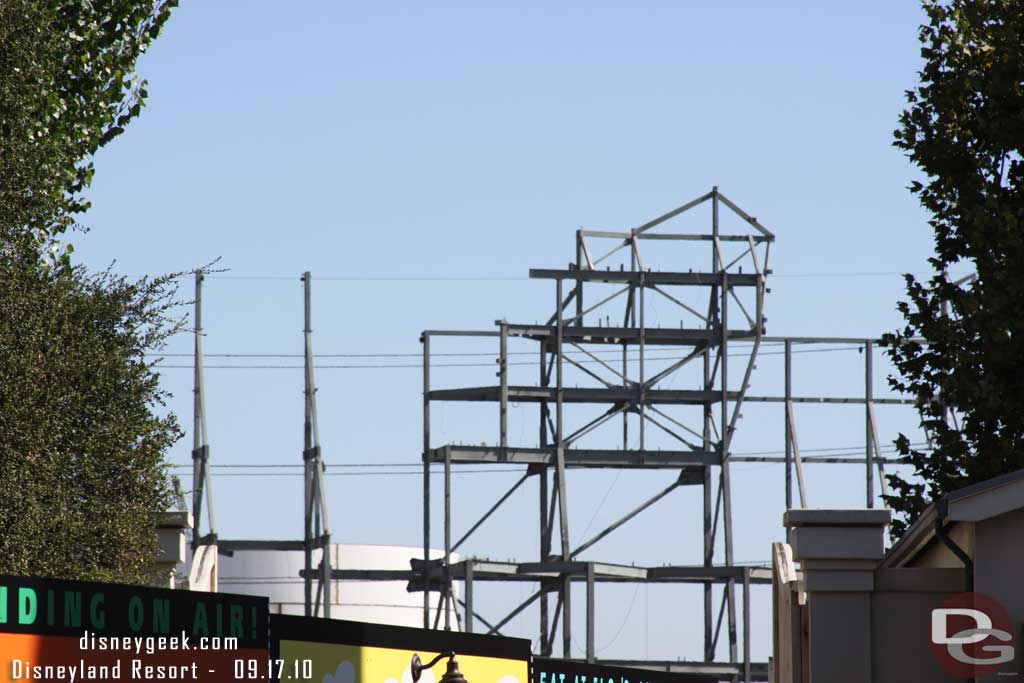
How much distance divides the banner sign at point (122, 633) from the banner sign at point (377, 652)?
211 mm

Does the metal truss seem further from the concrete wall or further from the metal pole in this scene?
the concrete wall

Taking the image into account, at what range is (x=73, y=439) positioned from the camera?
18.6m

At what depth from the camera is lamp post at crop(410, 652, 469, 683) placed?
8.63 meters

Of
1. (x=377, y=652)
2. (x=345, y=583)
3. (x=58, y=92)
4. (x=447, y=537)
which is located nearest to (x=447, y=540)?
(x=447, y=537)

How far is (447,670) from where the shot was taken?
342 inches

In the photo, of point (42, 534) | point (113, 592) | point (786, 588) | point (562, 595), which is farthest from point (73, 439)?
point (562, 595)

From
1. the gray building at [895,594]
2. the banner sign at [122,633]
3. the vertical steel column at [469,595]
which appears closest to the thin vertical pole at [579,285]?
the vertical steel column at [469,595]

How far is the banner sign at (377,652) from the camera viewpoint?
8453 mm

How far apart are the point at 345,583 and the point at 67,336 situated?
96.7 feet

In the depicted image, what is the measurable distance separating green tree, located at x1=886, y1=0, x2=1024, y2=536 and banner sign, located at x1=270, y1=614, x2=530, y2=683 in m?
13.6

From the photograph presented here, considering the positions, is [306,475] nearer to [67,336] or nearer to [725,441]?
[725,441]

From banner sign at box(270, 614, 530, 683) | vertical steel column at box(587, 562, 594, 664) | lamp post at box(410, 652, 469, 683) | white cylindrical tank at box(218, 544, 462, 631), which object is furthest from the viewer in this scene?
white cylindrical tank at box(218, 544, 462, 631)

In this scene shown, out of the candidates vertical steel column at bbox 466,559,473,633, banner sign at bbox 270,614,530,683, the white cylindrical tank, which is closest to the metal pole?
vertical steel column at bbox 466,559,473,633

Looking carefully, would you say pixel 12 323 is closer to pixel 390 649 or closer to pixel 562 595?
pixel 390 649
